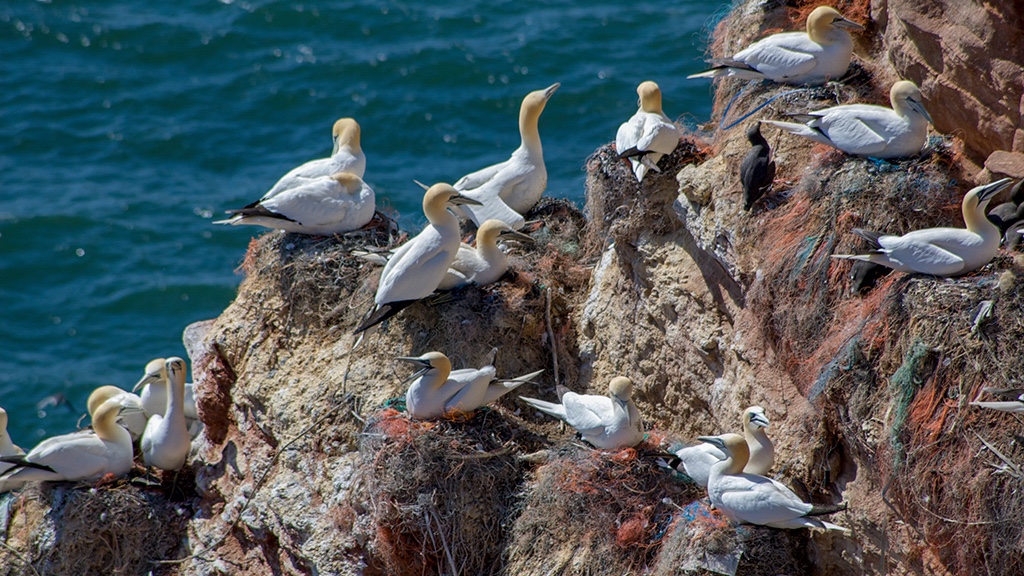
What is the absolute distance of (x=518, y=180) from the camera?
9.92 metres

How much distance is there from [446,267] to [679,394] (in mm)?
2018

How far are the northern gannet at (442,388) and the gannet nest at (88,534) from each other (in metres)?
2.90

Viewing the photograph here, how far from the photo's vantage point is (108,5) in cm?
2189

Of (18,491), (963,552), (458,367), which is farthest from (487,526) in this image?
(18,491)

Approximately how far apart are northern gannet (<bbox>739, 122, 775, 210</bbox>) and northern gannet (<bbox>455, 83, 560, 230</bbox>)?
2.54 metres

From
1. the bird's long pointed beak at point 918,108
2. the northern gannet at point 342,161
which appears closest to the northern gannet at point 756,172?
the bird's long pointed beak at point 918,108

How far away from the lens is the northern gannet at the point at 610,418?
7.58 meters

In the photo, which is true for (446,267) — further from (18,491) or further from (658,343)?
(18,491)

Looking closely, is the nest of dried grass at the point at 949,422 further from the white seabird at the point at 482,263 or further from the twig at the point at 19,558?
the twig at the point at 19,558

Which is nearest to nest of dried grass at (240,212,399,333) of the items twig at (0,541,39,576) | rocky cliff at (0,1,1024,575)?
rocky cliff at (0,1,1024,575)

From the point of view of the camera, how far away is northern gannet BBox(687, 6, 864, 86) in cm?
850

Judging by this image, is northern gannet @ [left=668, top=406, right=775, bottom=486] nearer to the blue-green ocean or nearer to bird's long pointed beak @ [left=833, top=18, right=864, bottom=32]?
bird's long pointed beak @ [left=833, top=18, right=864, bottom=32]

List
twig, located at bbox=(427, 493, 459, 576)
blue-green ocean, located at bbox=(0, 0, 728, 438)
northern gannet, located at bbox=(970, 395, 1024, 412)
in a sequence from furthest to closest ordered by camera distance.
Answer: blue-green ocean, located at bbox=(0, 0, 728, 438)
twig, located at bbox=(427, 493, 459, 576)
northern gannet, located at bbox=(970, 395, 1024, 412)

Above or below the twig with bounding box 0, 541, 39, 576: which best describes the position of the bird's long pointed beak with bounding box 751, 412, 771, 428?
above
